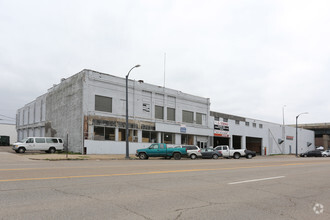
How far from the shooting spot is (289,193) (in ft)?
28.3

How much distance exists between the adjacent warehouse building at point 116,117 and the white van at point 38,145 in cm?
177

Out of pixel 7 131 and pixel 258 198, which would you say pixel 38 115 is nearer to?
pixel 7 131

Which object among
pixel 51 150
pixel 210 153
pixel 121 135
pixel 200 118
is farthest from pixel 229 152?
pixel 51 150

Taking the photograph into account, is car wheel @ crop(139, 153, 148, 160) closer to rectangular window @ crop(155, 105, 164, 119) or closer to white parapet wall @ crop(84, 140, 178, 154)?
white parapet wall @ crop(84, 140, 178, 154)

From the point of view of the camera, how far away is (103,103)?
112 ft

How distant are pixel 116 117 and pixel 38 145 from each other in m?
8.90

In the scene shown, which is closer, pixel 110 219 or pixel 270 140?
pixel 110 219

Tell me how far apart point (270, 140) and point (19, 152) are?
1851 inches

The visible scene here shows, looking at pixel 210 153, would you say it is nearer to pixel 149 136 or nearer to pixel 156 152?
pixel 156 152

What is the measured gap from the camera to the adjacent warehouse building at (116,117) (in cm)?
3272

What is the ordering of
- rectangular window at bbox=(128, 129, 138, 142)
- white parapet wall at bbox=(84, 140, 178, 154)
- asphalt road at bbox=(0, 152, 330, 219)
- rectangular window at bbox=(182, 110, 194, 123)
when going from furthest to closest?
1. rectangular window at bbox=(182, 110, 194, 123)
2. rectangular window at bbox=(128, 129, 138, 142)
3. white parapet wall at bbox=(84, 140, 178, 154)
4. asphalt road at bbox=(0, 152, 330, 219)

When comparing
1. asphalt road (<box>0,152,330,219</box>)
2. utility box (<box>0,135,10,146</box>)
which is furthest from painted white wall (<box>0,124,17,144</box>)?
asphalt road (<box>0,152,330,219</box>)

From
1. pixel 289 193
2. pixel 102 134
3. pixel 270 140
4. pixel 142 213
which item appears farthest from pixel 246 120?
pixel 142 213

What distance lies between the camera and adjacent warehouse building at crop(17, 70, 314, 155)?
32.7 m
